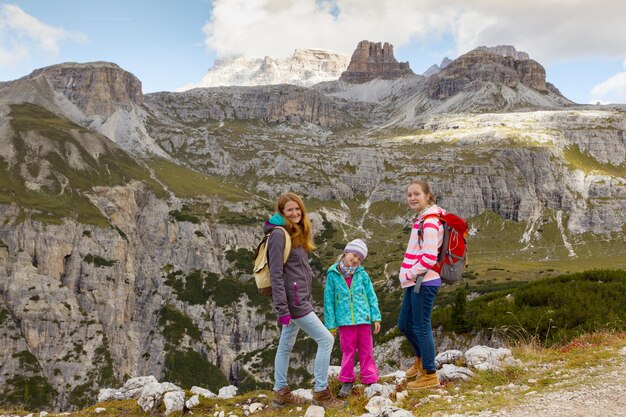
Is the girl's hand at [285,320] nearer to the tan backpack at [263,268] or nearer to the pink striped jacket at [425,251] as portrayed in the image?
the tan backpack at [263,268]

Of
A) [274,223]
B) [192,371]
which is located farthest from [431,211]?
[192,371]

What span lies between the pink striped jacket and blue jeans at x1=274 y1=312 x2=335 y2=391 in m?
2.87

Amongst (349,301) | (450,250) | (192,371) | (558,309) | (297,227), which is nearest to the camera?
(297,227)

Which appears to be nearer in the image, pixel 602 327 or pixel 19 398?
pixel 602 327

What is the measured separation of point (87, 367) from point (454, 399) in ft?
598

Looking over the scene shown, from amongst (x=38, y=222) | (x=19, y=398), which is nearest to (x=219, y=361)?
(x=19, y=398)

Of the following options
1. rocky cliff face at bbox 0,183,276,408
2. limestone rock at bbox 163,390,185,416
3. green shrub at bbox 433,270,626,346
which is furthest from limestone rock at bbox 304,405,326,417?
rocky cliff face at bbox 0,183,276,408

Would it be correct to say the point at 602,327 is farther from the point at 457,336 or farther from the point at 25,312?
the point at 25,312

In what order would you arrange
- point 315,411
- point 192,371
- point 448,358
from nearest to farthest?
point 315,411, point 448,358, point 192,371

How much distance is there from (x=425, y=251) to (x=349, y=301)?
9.16ft

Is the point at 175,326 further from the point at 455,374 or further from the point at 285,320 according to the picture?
the point at 455,374

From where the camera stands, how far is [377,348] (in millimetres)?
33781

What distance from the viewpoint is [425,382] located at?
12812 millimetres

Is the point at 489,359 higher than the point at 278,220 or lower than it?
lower
